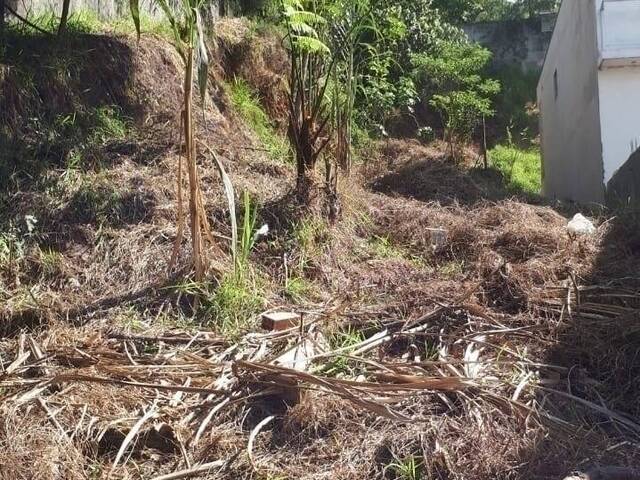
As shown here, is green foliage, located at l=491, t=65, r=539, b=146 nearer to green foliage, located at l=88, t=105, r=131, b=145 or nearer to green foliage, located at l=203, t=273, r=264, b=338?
green foliage, located at l=88, t=105, r=131, b=145

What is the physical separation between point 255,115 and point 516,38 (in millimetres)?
12187

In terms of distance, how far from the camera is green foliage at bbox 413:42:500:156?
11023mm

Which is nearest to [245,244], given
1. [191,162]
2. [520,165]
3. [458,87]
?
[191,162]

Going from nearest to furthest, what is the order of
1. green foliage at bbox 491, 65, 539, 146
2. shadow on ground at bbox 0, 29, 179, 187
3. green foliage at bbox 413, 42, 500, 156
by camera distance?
1. shadow on ground at bbox 0, 29, 179, 187
2. green foliage at bbox 413, 42, 500, 156
3. green foliage at bbox 491, 65, 539, 146

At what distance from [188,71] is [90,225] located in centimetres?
135

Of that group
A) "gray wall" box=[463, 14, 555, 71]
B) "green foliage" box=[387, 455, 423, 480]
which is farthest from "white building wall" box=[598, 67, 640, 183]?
"gray wall" box=[463, 14, 555, 71]

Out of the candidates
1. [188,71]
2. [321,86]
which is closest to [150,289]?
[188,71]

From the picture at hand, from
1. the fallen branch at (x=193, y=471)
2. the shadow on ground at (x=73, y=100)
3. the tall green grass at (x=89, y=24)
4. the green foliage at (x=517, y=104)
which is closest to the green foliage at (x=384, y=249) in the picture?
the shadow on ground at (x=73, y=100)

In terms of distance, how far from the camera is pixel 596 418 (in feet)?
11.2

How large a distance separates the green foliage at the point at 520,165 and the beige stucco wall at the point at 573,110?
0.98ft

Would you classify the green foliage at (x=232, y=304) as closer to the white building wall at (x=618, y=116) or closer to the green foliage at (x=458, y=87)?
the white building wall at (x=618, y=116)

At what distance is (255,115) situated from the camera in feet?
26.4

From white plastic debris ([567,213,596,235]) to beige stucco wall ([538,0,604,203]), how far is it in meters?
2.98

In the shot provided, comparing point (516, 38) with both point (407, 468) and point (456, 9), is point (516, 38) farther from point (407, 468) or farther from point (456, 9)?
point (407, 468)
